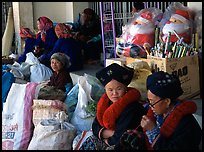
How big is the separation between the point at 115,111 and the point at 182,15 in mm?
1803

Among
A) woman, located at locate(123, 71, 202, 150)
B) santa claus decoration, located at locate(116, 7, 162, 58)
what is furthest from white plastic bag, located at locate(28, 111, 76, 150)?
santa claus decoration, located at locate(116, 7, 162, 58)

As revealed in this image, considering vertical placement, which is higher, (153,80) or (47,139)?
(153,80)

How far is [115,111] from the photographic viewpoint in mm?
2553

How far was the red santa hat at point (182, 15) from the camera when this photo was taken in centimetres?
385

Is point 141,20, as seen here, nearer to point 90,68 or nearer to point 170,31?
point 170,31

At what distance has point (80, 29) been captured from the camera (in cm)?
683

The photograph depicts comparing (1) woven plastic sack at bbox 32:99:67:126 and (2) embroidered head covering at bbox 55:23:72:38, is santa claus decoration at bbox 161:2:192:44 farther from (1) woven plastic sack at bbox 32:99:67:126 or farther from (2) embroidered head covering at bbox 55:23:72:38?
(2) embroidered head covering at bbox 55:23:72:38

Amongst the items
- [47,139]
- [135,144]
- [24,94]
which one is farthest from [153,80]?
[24,94]

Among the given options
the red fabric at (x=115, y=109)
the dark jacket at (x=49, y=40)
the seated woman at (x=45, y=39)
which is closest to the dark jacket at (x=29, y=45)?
the seated woman at (x=45, y=39)

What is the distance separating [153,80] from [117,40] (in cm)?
237

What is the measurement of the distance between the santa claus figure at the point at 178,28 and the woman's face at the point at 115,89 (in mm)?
1357

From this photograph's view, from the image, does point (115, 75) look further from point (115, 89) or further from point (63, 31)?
point (63, 31)

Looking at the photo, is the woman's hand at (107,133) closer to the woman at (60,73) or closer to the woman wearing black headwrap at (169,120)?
the woman wearing black headwrap at (169,120)

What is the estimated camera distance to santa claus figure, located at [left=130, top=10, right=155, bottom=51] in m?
4.04
